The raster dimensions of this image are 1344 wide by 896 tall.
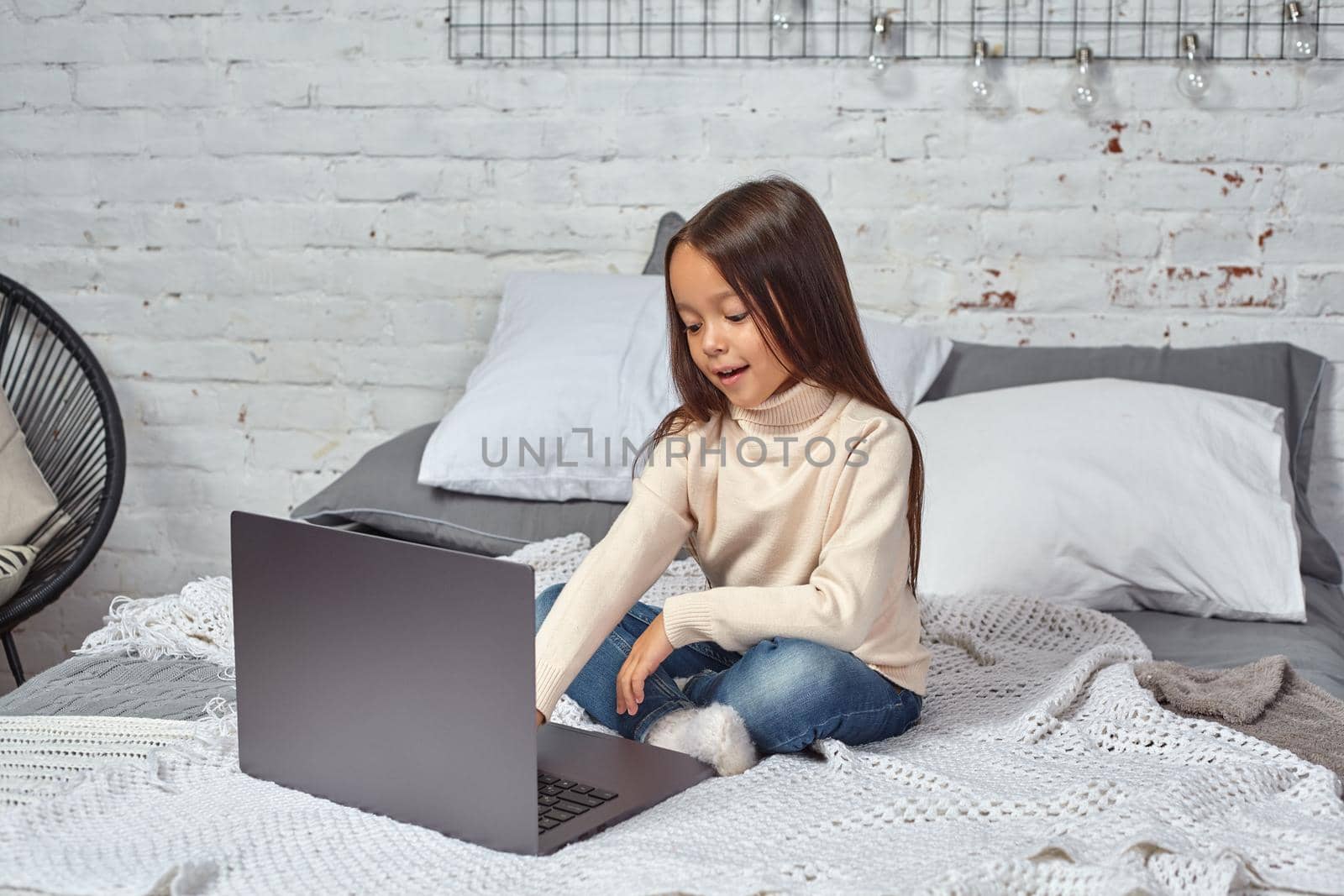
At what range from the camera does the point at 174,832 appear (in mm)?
886

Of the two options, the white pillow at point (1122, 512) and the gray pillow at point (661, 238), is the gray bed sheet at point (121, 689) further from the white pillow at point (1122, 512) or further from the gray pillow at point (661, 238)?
the gray pillow at point (661, 238)

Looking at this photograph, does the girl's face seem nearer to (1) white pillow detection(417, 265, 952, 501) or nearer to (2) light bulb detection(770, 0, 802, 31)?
(1) white pillow detection(417, 265, 952, 501)

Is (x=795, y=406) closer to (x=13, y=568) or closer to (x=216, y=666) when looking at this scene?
(x=216, y=666)

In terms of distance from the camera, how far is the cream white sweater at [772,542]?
1049mm

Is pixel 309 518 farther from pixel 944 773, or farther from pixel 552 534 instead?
pixel 944 773

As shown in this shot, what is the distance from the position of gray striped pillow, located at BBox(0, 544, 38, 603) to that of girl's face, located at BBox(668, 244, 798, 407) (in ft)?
3.79

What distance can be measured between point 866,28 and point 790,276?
1.07m

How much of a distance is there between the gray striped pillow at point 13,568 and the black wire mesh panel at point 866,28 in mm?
1031

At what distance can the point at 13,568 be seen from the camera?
1.75m

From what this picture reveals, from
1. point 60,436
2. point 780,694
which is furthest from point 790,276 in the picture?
point 60,436

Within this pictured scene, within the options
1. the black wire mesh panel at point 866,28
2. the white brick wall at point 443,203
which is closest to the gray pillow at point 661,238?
the white brick wall at point 443,203

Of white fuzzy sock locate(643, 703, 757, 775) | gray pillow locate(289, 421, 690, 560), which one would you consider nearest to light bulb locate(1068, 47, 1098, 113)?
gray pillow locate(289, 421, 690, 560)

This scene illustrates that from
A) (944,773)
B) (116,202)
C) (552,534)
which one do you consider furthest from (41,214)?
(944,773)

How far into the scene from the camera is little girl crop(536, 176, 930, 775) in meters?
1.04
